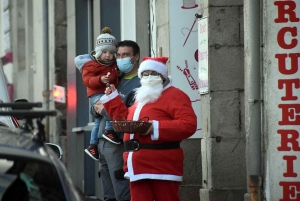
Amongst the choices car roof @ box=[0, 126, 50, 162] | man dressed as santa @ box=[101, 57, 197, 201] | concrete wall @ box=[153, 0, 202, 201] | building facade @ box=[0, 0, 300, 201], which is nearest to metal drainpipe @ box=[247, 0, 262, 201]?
building facade @ box=[0, 0, 300, 201]

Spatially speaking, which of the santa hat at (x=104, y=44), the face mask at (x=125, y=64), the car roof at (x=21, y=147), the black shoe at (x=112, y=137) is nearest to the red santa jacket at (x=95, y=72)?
the santa hat at (x=104, y=44)

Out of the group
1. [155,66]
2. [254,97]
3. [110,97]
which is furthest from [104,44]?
[254,97]

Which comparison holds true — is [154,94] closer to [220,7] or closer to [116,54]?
[116,54]

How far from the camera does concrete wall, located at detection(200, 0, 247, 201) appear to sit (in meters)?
11.1

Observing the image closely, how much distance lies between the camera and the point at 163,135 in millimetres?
8352

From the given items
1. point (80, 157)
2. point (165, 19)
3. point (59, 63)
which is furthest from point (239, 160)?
point (59, 63)

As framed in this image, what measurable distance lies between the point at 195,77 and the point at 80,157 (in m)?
5.45

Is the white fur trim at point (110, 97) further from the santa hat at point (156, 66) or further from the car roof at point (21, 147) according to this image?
the car roof at point (21, 147)

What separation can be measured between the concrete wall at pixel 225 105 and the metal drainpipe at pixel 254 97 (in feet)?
5.26

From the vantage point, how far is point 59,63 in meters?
20.9

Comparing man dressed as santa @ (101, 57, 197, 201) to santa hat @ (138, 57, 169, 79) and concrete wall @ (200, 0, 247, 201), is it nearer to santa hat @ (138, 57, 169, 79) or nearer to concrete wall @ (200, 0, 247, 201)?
santa hat @ (138, 57, 169, 79)

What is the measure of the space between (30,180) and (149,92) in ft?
13.3

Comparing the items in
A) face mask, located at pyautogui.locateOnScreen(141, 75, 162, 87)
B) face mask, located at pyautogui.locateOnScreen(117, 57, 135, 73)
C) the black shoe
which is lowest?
the black shoe

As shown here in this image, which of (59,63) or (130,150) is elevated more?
(59,63)
